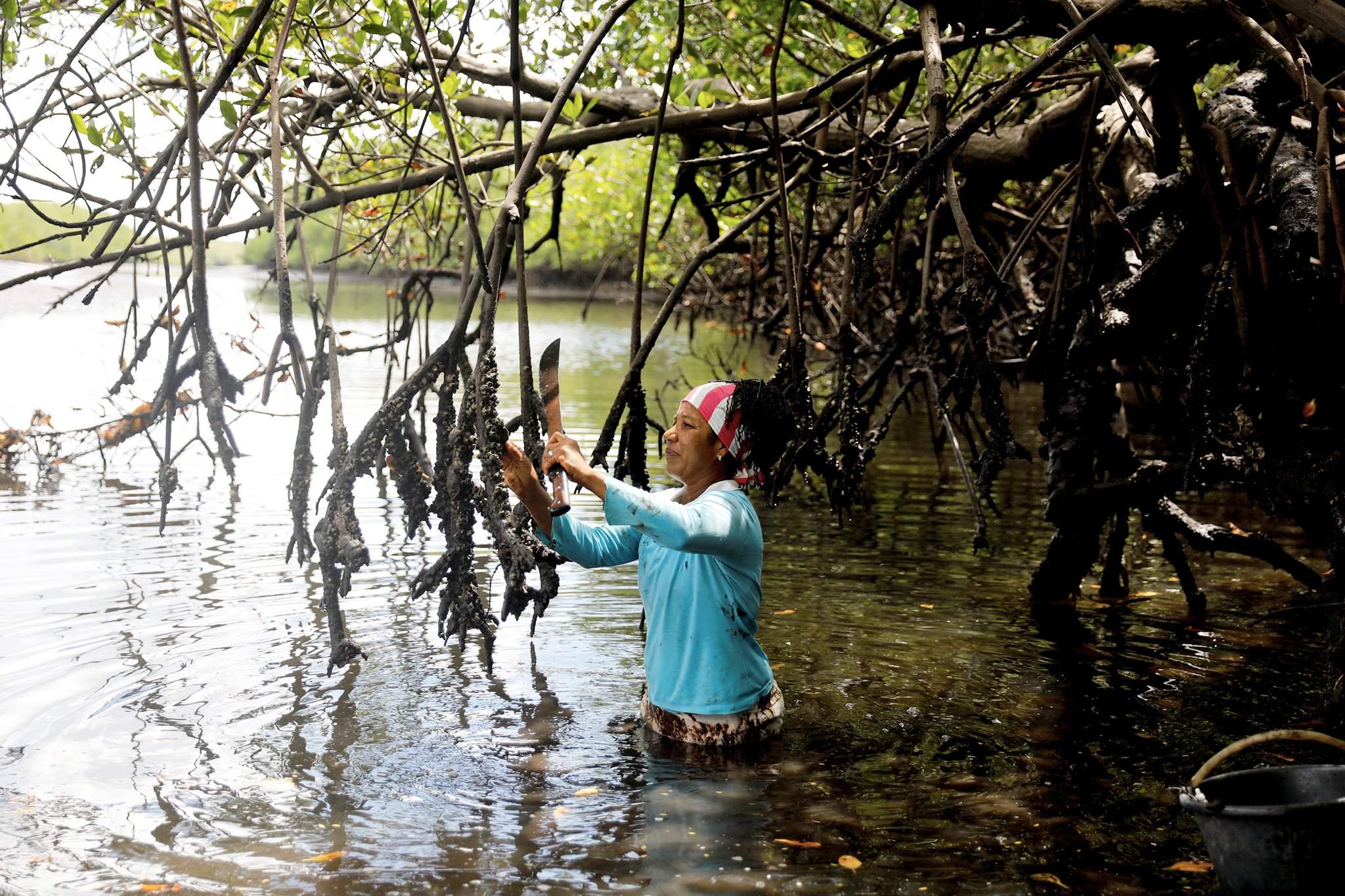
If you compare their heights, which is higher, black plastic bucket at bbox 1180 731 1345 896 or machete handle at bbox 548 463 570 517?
machete handle at bbox 548 463 570 517

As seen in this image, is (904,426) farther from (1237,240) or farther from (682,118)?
(1237,240)

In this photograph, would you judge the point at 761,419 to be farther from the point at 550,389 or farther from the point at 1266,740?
the point at 1266,740

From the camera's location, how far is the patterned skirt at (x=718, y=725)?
4.02 metres

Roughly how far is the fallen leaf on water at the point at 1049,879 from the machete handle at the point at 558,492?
1.57 meters

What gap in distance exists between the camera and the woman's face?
388 centimetres

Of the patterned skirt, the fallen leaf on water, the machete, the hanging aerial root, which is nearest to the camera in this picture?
the fallen leaf on water

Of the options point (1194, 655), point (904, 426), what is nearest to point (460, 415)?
point (1194, 655)

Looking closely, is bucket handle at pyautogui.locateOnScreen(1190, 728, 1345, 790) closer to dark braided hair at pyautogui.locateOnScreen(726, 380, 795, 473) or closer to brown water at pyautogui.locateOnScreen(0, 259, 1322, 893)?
brown water at pyautogui.locateOnScreen(0, 259, 1322, 893)

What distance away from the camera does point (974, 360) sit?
143 inches

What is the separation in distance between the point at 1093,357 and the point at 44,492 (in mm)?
7426

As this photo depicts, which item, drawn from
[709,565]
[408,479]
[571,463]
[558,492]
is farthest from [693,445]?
Answer: [408,479]

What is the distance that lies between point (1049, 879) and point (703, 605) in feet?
4.01

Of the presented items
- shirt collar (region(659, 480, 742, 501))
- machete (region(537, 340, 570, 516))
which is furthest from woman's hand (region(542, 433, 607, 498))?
shirt collar (region(659, 480, 742, 501))

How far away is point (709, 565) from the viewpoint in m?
3.85
